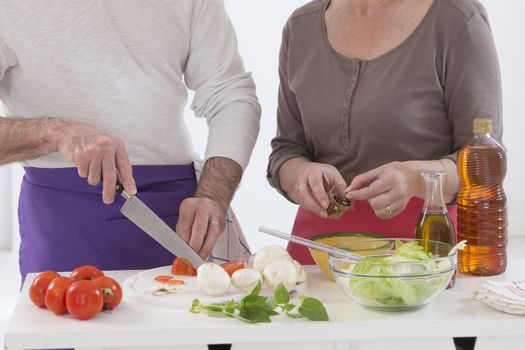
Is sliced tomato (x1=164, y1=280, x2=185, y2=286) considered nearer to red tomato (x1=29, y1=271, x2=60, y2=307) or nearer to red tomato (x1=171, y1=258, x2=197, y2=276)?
red tomato (x1=171, y1=258, x2=197, y2=276)

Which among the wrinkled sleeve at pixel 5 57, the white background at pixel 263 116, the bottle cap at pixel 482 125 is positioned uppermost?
the wrinkled sleeve at pixel 5 57

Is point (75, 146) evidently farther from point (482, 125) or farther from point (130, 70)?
point (482, 125)

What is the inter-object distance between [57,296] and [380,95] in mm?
913

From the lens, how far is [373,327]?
1360 mm

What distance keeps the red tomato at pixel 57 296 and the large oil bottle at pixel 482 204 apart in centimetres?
76

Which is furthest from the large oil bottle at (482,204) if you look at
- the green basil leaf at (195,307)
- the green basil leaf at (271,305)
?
the green basil leaf at (195,307)

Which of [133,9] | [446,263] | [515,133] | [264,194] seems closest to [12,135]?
[133,9]

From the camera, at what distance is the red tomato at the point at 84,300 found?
4.54 feet

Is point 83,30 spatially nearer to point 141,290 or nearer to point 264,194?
point 141,290

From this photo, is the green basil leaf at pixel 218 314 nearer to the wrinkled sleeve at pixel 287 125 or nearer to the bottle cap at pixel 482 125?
the bottle cap at pixel 482 125

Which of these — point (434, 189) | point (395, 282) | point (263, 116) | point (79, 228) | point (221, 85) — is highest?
point (221, 85)

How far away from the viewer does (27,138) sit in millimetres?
1827

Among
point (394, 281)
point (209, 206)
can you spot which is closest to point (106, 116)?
point (209, 206)

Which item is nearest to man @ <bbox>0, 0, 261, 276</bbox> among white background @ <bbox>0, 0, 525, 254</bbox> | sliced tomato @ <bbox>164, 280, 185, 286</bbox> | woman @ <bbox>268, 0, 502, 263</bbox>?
woman @ <bbox>268, 0, 502, 263</bbox>
